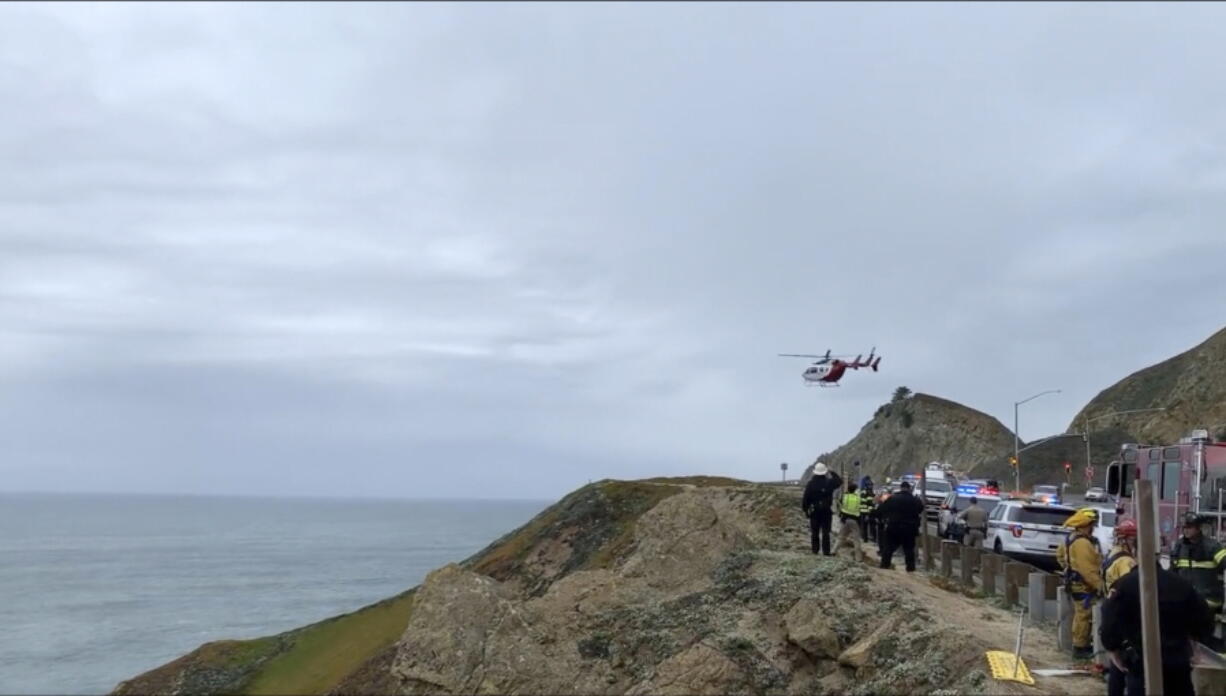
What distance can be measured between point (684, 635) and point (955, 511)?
762 inches

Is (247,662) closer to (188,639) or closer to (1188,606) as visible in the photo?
(1188,606)

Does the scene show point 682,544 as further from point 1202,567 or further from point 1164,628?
point 1164,628

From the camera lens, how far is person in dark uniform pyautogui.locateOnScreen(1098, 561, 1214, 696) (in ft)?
30.2

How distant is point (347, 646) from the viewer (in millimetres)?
22625

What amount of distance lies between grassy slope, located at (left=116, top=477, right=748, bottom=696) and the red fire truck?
1029cm

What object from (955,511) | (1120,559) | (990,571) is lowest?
(990,571)

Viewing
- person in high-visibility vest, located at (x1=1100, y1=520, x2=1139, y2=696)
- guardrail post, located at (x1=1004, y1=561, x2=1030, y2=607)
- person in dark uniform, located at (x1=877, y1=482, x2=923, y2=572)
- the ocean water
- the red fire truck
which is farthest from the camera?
the ocean water

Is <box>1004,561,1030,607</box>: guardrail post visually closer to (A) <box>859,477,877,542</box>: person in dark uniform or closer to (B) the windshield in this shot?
(A) <box>859,477,877,542</box>: person in dark uniform

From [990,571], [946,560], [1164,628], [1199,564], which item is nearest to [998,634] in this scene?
[1199,564]

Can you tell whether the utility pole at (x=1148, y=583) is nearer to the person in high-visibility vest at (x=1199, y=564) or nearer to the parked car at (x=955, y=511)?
the person in high-visibility vest at (x=1199, y=564)

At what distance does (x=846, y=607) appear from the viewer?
50.2 ft

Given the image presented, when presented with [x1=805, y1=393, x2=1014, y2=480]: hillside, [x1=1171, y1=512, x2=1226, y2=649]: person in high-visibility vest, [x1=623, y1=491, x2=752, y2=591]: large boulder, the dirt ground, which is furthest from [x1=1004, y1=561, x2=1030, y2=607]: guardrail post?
[x1=805, y1=393, x2=1014, y2=480]: hillside

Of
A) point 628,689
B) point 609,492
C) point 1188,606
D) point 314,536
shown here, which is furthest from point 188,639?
point 314,536

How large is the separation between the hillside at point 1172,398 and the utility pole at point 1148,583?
55628 mm
